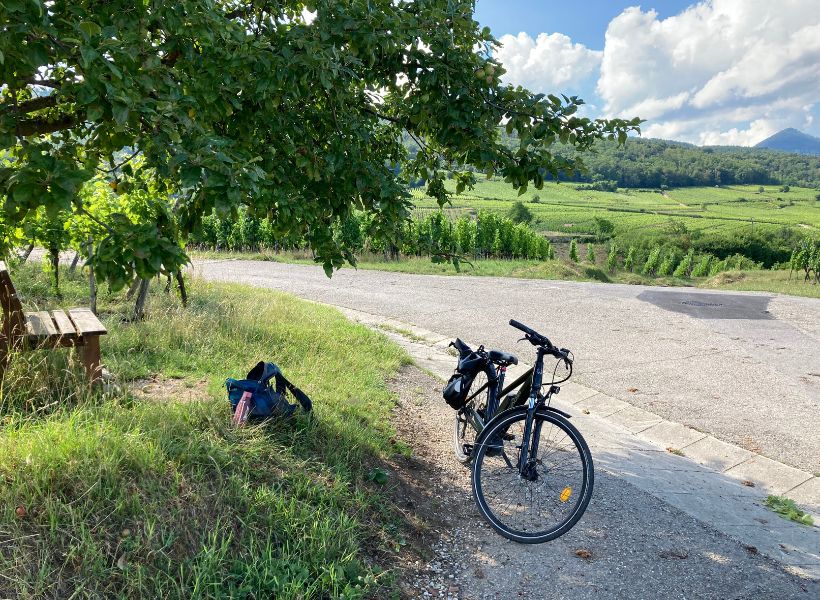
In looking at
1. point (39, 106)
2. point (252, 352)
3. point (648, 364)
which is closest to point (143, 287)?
point (252, 352)

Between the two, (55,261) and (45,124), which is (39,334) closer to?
(45,124)

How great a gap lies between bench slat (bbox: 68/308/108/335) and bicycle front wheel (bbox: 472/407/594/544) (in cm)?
296

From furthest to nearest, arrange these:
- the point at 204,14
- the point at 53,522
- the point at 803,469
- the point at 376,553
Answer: the point at 803,469 → the point at 376,553 → the point at 204,14 → the point at 53,522

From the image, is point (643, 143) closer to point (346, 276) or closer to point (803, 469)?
point (346, 276)

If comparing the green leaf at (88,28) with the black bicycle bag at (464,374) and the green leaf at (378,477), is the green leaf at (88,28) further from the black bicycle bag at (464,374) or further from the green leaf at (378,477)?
the black bicycle bag at (464,374)

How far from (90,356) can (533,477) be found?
134 inches

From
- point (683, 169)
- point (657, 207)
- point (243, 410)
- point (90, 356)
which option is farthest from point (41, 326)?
point (683, 169)

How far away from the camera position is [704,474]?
16.4 feet

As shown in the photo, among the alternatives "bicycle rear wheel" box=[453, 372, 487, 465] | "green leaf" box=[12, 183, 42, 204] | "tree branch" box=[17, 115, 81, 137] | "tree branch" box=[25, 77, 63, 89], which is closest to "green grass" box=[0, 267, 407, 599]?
"bicycle rear wheel" box=[453, 372, 487, 465]

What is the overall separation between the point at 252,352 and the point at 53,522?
372 cm

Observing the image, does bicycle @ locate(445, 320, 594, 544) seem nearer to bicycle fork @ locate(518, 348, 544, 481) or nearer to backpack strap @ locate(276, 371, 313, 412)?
bicycle fork @ locate(518, 348, 544, 481)

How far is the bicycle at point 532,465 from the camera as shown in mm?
3699

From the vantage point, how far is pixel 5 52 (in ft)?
7.68

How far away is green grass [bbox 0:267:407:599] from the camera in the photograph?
2615mm
